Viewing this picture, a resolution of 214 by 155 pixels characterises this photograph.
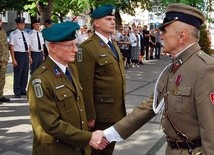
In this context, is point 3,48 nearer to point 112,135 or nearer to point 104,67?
point 104,67

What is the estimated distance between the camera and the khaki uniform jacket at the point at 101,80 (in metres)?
3.65

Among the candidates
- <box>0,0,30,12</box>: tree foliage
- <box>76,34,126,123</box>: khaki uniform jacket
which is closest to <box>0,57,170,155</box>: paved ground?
<box>76,34,126,123</box>: khaki uniform jacket

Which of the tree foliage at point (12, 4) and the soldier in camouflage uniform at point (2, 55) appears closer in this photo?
the soldier in camouflage uniform at point (2, 55)

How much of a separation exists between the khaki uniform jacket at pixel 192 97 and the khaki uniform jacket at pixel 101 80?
1.21 meters

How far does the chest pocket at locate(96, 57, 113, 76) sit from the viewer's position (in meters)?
3.70

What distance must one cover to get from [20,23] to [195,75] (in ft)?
24.6

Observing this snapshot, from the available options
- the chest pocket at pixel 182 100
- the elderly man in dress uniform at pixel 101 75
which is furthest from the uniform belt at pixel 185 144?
the elderly man in dress uniform at pixel 101 75

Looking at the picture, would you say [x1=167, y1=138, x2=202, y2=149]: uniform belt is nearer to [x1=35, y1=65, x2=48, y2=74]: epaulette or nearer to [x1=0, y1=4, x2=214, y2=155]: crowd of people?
[x1=0, y1=4, x2=214, y2=155]: crowd of people

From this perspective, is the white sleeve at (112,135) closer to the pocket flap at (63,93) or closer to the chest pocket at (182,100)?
the pocket flap at (63,93)

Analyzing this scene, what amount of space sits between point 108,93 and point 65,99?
110cm

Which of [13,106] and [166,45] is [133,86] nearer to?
[13,106]

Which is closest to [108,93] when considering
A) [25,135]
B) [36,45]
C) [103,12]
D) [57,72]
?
[103,12]

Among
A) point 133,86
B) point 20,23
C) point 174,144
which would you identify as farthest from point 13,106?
point 174,144

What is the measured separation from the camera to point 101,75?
3740 mm
